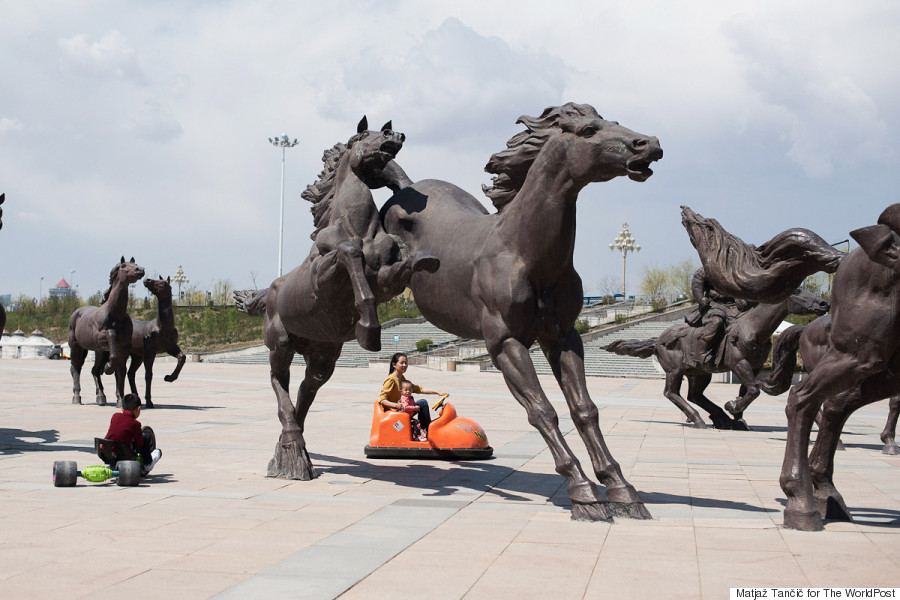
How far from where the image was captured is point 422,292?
7777 millimetres

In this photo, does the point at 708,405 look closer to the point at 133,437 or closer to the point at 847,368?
the point at 847,368

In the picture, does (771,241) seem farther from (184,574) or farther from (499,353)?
(184,574)

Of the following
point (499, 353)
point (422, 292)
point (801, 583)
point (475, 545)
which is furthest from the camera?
point (422, 292)

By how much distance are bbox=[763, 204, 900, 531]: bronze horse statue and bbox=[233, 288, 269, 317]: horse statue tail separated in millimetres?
5675

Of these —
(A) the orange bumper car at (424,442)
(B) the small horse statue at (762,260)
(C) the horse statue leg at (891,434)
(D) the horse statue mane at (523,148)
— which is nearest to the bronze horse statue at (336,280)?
(D) the horse statue mane at (523,148)

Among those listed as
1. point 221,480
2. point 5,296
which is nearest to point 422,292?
point 221,480

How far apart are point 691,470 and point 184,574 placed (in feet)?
19.9

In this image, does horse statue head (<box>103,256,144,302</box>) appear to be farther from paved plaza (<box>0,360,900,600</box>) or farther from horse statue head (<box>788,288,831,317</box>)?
horse statue head (<box>788,288,831,317</box>)

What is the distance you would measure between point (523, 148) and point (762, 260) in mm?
2084

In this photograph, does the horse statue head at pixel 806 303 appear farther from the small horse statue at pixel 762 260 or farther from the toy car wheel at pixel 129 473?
the toy car wheel at pixel 129 473

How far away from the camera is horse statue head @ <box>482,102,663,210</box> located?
21.2ft

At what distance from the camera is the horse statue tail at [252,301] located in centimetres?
982

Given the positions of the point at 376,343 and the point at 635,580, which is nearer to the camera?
the point at 635,580

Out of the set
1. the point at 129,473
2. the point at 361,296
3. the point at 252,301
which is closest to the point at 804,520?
the point at 361,296
